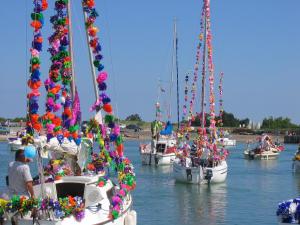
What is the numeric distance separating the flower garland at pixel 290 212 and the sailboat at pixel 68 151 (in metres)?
4.79

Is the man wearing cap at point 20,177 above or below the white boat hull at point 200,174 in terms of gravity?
above

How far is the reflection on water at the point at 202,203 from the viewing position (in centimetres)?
2938

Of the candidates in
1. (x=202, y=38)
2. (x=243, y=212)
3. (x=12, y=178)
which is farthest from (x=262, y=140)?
(x=12, y=178)

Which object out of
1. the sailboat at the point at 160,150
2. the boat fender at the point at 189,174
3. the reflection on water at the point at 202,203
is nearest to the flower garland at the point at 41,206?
the reflection on water at the point at 202,203

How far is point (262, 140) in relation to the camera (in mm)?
81688

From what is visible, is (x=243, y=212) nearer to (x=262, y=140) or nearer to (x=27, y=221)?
(x=27, y=221)

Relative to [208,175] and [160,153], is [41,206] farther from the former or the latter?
[160,153]

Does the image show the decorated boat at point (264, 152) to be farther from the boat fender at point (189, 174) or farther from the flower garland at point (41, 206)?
the flower garland at point (41, 206)

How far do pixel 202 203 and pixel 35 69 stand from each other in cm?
1801

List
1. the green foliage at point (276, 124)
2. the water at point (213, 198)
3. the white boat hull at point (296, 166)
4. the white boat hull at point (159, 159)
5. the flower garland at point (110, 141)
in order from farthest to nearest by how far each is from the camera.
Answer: the green foliage at point (276, 124) → the white boat hull at point (159, 159) → the white boat hull at point (296, 166) → the water at point (213, 198) → the flower garland at point (110, 141)

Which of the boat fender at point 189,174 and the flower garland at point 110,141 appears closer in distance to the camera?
the flower garland at point 110,141

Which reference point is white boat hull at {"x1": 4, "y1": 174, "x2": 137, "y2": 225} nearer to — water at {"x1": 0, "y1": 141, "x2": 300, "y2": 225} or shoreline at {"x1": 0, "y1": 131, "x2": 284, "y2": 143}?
water at {"x1": 0, "y1": 141, "x2": 300, "y2": 225}

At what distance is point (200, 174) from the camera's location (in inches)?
1644

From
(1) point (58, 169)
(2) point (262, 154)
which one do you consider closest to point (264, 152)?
(2) point (262, 154)
